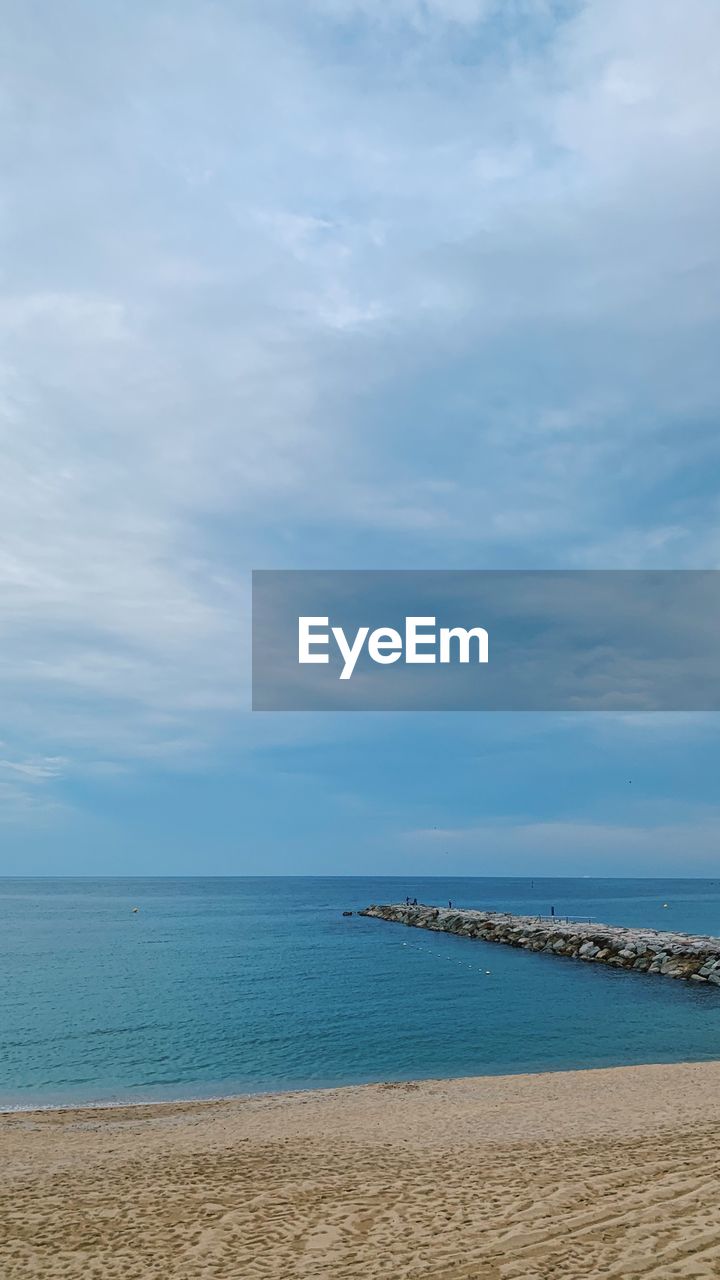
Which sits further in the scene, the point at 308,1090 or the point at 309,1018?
the point at 309,1018

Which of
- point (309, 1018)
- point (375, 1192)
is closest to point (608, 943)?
point (309, 1018)

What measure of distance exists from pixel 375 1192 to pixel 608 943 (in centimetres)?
4936

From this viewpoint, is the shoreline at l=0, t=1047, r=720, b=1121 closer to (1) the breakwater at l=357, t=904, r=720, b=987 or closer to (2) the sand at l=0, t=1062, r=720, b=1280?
(2) the sand at l=0, t=1062, r=720, b=1280

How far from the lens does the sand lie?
392 inches

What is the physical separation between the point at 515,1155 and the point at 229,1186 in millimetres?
5562

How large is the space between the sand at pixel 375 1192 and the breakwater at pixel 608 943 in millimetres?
29618

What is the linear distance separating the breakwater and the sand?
1166 inches

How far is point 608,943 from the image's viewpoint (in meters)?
57.0

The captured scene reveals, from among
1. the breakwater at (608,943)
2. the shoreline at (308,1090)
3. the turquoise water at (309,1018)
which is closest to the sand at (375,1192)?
the shoreline at (308,1090)

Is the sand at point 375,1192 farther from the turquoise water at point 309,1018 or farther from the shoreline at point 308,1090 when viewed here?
the turquoise water at point 309,1018

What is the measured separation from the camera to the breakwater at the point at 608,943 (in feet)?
157

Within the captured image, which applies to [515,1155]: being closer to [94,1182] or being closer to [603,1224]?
[603,1224]

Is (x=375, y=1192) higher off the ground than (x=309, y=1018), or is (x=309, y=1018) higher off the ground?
(x=375, y=1192)

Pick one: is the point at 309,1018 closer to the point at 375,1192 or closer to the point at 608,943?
the point at 375,1192
